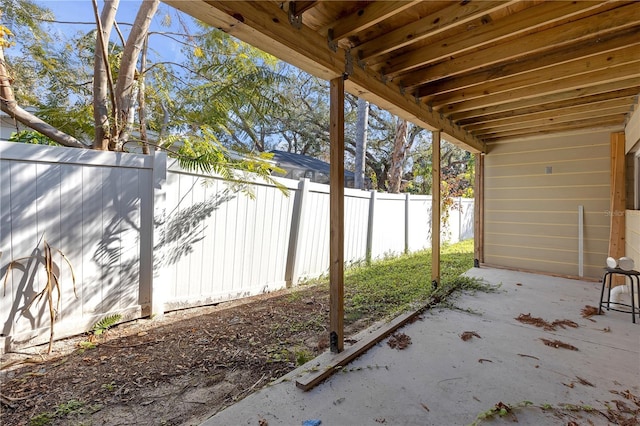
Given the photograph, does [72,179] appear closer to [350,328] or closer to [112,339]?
[112,339]

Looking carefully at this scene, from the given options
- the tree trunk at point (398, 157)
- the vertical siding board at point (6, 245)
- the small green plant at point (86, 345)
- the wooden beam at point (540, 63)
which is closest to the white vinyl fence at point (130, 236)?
the vertical siding board at point (6, 245)

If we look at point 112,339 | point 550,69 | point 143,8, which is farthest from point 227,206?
point 550,69

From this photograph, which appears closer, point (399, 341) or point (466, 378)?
point (466, 378)

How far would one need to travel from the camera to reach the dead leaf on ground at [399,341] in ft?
7.57

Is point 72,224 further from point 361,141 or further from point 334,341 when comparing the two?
point 361,141

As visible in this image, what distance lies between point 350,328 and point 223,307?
1.43m

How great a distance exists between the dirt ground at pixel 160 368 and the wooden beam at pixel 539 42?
7.87 feet

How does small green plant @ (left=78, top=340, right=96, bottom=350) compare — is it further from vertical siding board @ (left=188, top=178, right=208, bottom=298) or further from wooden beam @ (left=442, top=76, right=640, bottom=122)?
wooden beam @ (left=442, top=76, right=640, bottom=122)

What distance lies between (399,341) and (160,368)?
1.78 meters

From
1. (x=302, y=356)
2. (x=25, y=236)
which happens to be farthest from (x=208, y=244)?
(x=302, y=356)

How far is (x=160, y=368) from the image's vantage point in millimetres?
2029

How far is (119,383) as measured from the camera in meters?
1.86

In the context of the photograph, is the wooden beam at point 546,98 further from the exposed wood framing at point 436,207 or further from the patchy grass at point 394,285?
the patchy grass at point 394,285

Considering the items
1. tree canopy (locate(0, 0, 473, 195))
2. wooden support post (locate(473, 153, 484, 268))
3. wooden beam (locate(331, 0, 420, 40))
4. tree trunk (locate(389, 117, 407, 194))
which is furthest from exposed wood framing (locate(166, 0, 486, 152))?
tree trunk (locate(389, 117, 407, 194))
